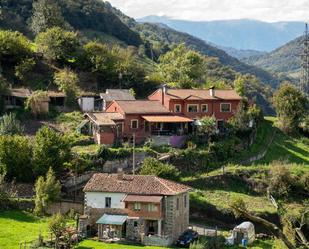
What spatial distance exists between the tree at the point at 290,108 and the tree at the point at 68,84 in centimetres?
2270

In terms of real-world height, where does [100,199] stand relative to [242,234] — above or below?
above

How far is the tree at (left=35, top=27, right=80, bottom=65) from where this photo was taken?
235 feet

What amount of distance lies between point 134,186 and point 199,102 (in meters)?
20.3

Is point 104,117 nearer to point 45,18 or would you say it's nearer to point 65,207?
point 65,207

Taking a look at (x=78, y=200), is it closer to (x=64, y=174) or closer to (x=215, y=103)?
(x=64, y=174)

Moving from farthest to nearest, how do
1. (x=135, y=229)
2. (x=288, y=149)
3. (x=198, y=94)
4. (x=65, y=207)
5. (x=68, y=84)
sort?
(x=68, y=84), (x=198, y=94), (x=288, y=149), (x=65, y=207), (x=135, y=229)

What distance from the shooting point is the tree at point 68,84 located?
62.7m

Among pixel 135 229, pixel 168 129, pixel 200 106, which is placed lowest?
pixel 135 229

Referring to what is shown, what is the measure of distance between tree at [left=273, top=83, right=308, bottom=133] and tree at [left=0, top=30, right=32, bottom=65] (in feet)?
99.9

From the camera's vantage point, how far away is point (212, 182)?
50.6m

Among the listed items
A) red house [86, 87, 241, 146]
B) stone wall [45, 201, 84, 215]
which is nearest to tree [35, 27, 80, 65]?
red house [86, 87, 241, 146]

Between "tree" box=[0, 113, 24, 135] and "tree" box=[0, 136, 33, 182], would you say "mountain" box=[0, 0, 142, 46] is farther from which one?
"tree" box=[0, 136, 33, 182]

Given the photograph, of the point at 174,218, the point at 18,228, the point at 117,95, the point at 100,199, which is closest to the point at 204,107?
the point at 117,95

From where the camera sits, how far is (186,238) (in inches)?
1529
